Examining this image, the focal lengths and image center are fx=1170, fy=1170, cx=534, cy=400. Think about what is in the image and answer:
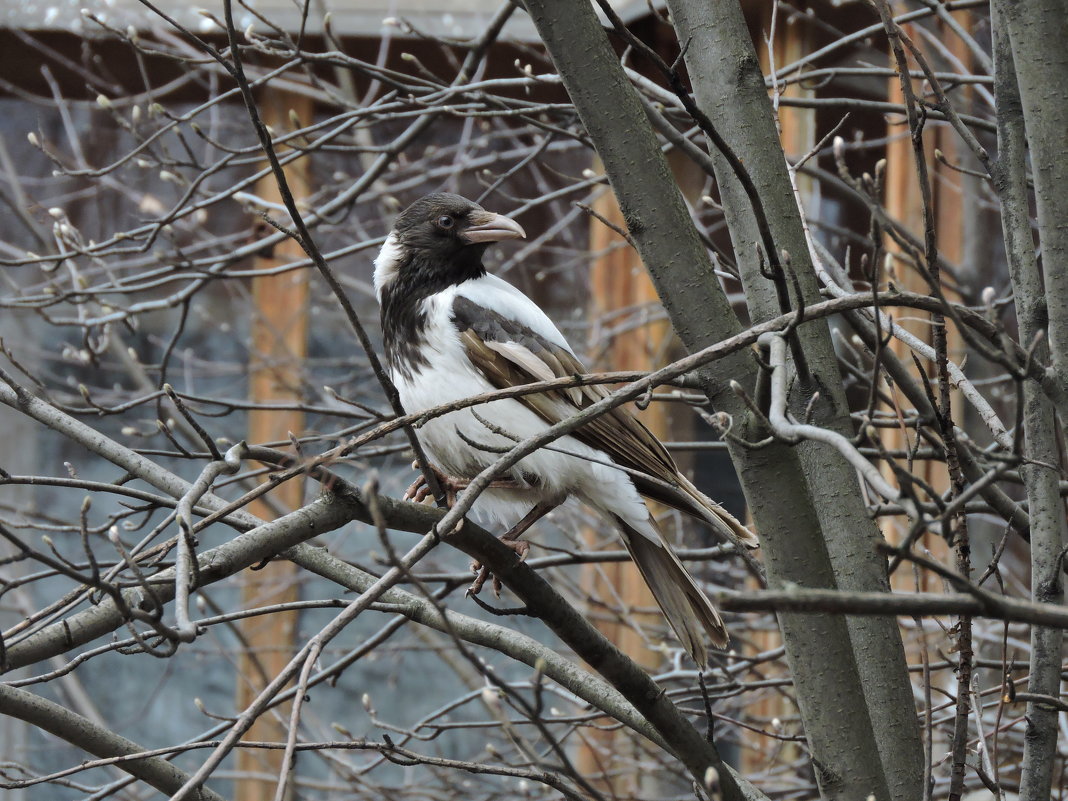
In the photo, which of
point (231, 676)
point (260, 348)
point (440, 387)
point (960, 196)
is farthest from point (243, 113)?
point (440, 387)

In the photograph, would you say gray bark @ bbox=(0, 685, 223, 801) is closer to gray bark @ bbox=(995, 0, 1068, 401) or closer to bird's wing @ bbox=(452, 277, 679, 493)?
bird's wing @ bbox=(452, 277, 679, 493)

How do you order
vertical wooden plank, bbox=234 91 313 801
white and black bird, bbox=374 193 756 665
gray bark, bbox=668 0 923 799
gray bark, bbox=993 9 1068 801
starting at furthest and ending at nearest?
vertical wooden plank, bbox=234 91 313 801
white and black bird, bbox=374 193 756 665
gray bark, bbox=668 0 923 799
gray bark, bbox=993 9 1068 801

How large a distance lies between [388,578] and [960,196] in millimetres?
4887

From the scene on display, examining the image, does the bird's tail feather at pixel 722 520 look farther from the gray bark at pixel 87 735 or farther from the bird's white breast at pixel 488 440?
the gray bark at pixel 87 735

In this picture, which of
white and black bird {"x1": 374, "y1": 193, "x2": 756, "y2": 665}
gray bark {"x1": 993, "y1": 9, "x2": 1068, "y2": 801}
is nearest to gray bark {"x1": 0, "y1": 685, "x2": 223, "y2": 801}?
white and black bird {"x1": 374, "y1": 193, "x2": 756, "y2": 665}

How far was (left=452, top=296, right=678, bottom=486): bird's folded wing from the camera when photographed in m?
3.06

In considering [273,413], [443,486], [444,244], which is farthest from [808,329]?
[273,413]

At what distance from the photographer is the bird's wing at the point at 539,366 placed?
306cm

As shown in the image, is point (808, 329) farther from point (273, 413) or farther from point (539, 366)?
point (273, 413)

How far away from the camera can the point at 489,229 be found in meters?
3.48

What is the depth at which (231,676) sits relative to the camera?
6.74 m

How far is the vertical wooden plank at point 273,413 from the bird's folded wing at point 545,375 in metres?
2.89

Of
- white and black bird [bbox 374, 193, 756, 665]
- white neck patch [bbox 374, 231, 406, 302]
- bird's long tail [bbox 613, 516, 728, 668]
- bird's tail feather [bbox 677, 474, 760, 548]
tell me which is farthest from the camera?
white neck patch [bbox 374, 231, 406, 302]

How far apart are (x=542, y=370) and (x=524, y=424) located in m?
0.16
